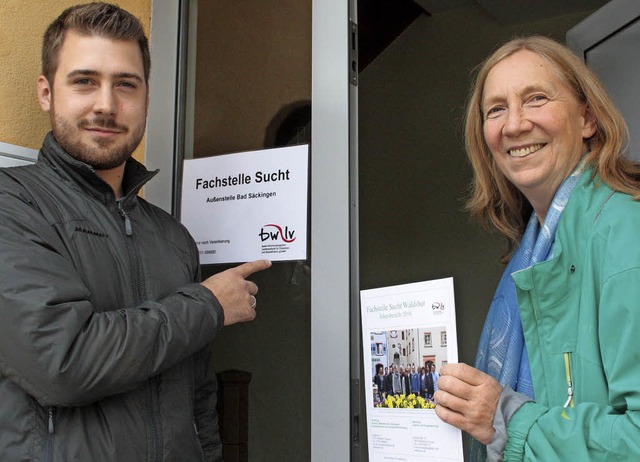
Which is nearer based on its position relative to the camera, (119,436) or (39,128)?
(119,436)

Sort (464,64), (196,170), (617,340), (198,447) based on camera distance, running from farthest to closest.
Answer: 1. (464,64)
2. (196,170)
3. (198,447)
4. (617,340)

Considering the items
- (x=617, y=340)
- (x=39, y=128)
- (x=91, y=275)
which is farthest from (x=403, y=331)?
(x=39, y=128)

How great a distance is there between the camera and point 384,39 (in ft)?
16.8

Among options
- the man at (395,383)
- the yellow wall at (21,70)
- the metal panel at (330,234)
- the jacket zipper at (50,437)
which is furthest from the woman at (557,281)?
the yellow wall at (21,70)

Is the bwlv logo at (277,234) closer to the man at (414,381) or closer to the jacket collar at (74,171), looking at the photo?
the jacket collar at (74,171)

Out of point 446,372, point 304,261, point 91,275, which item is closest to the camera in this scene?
point 446,372

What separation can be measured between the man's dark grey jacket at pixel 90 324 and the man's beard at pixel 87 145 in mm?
41

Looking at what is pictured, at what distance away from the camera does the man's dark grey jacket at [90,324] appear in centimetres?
142

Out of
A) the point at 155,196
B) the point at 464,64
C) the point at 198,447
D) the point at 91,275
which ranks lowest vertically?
the point at 198,447

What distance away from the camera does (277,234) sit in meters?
2.08

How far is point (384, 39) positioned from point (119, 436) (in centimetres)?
410

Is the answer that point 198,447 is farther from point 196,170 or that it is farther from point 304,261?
point 196,170

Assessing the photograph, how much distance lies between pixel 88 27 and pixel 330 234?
2.75ft

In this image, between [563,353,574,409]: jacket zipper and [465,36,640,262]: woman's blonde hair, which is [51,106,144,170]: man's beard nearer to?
[465,36,640,262]: woman's blonde hair
